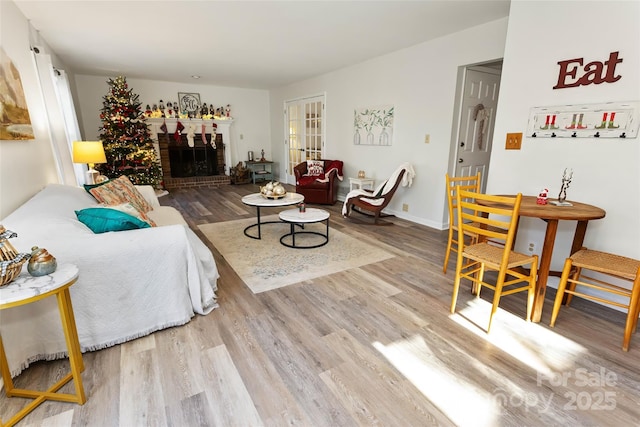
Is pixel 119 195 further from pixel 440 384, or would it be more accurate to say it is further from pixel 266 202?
pixel 440 384

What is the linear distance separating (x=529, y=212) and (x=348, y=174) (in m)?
4.01

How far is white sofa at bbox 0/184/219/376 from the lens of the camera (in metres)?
1.66

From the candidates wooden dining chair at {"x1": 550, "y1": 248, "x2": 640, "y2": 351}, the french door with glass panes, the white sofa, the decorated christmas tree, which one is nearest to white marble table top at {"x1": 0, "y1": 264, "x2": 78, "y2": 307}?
the white sofa

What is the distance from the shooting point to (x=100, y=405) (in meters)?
1.46

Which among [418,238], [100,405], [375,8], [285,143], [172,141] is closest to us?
[100,405]

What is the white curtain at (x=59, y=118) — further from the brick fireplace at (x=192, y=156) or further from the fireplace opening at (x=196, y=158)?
the fireplace opening at (x=196, y=158)

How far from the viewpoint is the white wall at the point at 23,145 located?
7.08 ft

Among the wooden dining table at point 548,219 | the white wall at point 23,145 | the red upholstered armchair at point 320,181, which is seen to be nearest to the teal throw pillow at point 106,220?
the white wall at point 23,145

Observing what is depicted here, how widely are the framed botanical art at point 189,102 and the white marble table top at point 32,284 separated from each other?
6.79m

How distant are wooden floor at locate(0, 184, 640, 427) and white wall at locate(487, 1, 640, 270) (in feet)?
2.38

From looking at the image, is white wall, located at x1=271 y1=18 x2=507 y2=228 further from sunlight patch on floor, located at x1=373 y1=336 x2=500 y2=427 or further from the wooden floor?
sunlight patch on floor, located at x1=373 y1=336 x2=500 y2=427

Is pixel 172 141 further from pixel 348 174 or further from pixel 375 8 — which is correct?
pixel 375 8

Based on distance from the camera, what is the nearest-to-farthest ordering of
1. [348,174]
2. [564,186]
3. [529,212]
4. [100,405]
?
[100,405], [529,212], [564,186], [348,174]

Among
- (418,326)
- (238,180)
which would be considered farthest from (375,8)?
(238,180)
